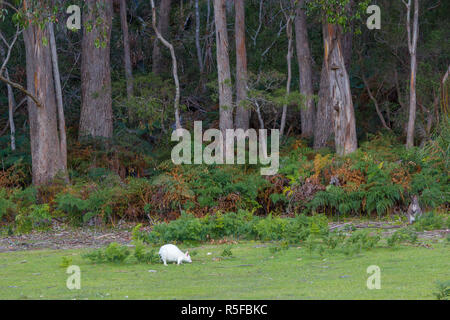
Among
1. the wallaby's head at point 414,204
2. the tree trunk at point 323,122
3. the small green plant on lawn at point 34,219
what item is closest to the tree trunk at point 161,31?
the tree trunk at point 323,122

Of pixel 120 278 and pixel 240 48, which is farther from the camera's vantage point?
pixel 240 48

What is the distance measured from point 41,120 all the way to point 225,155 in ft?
21.2

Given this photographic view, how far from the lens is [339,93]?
2352 centimetres

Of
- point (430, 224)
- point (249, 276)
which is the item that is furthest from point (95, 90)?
point (249, 276)

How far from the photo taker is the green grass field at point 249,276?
8.79m

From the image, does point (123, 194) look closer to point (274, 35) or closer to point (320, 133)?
point (320, 133)

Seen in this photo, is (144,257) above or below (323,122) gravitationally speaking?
below

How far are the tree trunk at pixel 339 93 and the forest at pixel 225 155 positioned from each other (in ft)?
0.16

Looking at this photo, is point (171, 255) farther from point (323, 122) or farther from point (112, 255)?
point (323, 122)

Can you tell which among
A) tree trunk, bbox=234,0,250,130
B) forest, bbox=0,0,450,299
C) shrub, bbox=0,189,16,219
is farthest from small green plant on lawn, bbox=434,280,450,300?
tree trunk, bbox=234,0,250,130

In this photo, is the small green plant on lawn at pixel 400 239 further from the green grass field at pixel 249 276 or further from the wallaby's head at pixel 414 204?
the wallaby's head at pixel 414 204

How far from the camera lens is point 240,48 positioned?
89.2 ft

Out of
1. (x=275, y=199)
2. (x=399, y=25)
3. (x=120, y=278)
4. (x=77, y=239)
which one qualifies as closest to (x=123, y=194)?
(x=77, y=239)

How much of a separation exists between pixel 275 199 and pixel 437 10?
1525 centimetres
